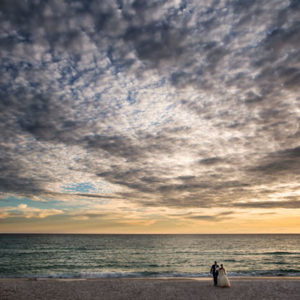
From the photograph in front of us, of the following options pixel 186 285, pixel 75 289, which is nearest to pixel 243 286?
pixel 186 285

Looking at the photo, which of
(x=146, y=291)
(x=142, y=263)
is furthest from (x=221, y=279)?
(x=142, y=263)

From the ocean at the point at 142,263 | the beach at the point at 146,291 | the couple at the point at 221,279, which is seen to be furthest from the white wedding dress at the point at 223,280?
the ocean at the point at 142,263

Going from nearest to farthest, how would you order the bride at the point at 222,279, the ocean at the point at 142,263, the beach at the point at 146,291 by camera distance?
the beach at the point at 146,291 < the bride at the point at 222,279 < the ocean at the point at 142,263

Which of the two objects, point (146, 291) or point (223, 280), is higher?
point (223, 280)

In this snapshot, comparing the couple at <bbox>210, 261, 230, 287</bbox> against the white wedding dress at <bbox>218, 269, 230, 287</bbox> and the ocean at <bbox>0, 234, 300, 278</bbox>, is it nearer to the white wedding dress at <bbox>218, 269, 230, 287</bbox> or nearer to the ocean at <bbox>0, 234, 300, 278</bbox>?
the white wedding dress at <bbox>218, 269, 230, 287</bbox>

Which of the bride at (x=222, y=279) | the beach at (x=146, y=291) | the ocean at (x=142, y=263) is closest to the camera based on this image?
the beach at (x=146, y=291)

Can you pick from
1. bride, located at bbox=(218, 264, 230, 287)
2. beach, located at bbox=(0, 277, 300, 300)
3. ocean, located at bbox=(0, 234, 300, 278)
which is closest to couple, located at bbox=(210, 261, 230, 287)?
bride, located at bbox=(218, 264, 230, 287)

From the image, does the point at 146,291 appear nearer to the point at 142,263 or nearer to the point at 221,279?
the point at 221,279

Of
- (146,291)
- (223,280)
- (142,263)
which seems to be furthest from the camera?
(142,263)

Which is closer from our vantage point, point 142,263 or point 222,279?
point 222,279

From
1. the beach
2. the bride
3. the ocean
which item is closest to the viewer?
the beach

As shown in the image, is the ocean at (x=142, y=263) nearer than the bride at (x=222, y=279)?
No

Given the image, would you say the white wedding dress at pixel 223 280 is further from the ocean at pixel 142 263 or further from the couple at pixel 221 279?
the ocean at pixel 142 263

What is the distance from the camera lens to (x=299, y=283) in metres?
23.1
